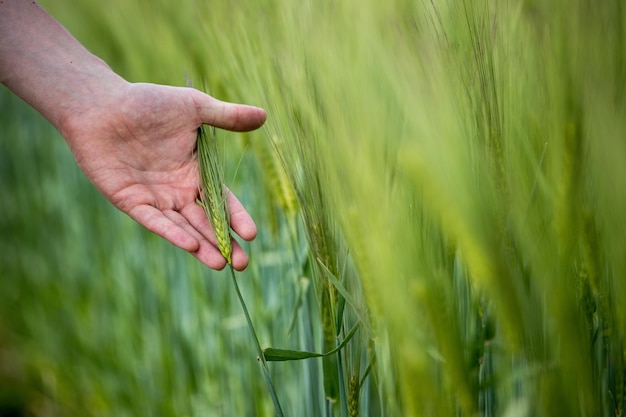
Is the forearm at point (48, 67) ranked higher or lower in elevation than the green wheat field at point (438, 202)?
higher

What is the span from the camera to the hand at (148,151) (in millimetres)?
832

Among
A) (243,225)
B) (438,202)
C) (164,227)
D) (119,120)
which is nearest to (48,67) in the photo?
(119,120)

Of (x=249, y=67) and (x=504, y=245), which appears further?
(x=249, y=67)

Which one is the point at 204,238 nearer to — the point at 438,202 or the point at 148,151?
the point at 148,151

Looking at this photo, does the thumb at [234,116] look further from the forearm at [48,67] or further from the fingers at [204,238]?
the forearm at [48,67]

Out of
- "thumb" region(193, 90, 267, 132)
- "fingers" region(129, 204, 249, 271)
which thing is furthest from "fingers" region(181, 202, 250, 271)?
"thumb" region(193, 90, 267, 132)

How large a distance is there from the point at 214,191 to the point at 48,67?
1.54 ft

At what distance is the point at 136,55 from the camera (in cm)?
117

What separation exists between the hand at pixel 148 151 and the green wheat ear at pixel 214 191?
0.15 m

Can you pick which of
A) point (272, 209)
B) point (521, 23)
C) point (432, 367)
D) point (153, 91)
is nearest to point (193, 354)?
point (272, 209)

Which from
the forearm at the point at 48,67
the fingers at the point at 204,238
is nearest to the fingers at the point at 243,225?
the fingers at the point at 204,238

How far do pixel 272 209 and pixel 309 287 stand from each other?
0.63ft

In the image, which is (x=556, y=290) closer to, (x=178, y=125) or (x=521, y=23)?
(x=521, y=23)

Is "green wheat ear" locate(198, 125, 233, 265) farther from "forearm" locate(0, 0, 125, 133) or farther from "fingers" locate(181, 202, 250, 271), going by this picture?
"forearm" locate(0, 0, 125, 133)
